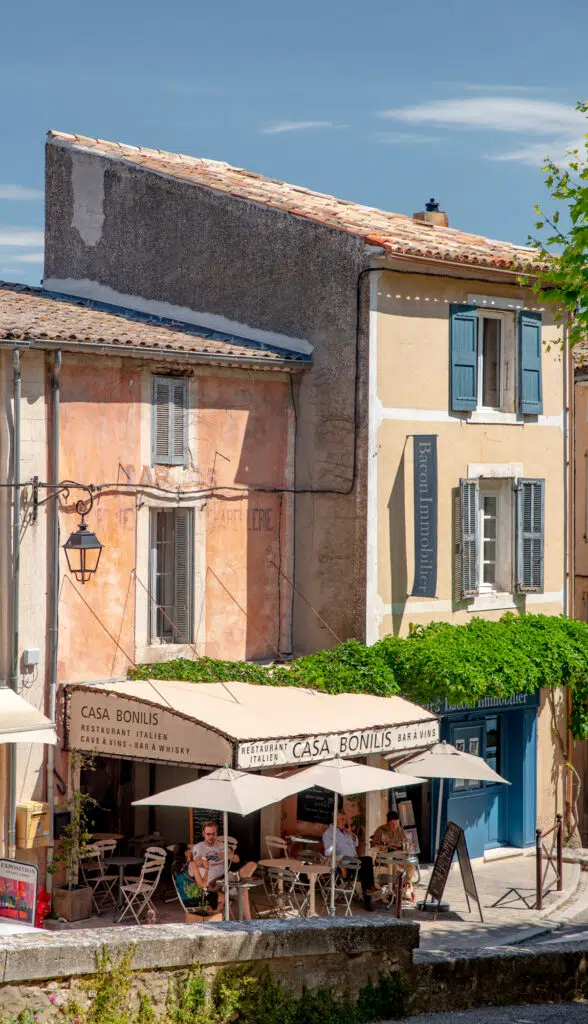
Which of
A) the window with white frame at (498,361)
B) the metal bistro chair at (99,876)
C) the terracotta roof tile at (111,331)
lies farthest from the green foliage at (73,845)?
the window with white frame at (498,361)

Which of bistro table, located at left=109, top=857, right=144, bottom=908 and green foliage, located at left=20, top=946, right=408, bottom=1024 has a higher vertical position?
green foliage, located at left=20, top=946, right=408, bottom=1024

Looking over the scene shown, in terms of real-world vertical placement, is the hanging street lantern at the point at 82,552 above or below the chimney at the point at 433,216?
below

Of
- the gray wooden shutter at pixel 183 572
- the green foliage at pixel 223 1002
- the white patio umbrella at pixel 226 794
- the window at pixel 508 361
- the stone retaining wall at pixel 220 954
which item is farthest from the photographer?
the window at pixel 508 361

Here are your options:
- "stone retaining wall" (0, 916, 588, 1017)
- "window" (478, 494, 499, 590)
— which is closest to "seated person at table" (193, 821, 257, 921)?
"stone retaining wall" (0, 916, 588, 1017)

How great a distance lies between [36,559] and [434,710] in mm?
6124

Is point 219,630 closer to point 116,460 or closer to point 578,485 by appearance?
point 116,460

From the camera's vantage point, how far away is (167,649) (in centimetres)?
1669

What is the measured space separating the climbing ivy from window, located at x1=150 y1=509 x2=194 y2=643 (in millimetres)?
490

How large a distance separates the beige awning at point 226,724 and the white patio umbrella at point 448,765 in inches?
12.7

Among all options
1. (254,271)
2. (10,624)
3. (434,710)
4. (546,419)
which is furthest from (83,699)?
(546,419)

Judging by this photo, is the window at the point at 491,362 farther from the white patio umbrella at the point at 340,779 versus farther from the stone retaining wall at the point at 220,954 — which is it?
the stone retaining wall at the point at 220,954

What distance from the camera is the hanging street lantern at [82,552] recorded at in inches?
596

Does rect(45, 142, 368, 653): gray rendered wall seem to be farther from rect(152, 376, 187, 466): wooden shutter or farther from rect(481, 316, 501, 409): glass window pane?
rect(481, 316, 501, 409): glass window pane

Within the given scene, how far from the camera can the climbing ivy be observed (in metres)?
16.8
